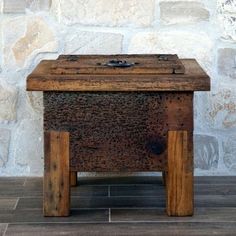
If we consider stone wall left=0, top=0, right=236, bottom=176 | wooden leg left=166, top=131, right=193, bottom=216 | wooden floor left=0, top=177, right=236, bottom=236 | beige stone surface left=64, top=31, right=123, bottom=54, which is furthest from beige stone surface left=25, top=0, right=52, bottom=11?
wooden leg left=166, top=131, right=193, bottom=216

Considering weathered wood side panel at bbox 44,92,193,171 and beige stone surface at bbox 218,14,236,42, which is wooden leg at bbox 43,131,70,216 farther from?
beige stone surface at bbox 218,14,236,42

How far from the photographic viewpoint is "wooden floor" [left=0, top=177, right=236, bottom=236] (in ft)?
6.30

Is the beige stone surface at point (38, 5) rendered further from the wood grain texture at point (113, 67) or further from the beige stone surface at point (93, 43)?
the wood grain texture at point (113, 67)

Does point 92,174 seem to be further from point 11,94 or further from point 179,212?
point 179,212

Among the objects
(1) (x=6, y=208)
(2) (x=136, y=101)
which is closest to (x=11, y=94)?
(1) (x=6, y=208)

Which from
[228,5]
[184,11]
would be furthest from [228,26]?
[184,11]

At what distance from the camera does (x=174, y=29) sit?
8.41ft

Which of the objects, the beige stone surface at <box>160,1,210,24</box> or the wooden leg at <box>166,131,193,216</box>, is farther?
the beige stone surface at <box>160,1,210,24</box>

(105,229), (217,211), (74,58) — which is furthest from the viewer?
(74,58)

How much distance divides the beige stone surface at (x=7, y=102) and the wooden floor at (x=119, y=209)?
259mm

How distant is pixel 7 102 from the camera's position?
2.55 meters

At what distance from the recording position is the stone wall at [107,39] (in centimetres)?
254

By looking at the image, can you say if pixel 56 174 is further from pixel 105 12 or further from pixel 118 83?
pixel 105 12

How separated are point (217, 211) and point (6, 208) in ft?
2.37
